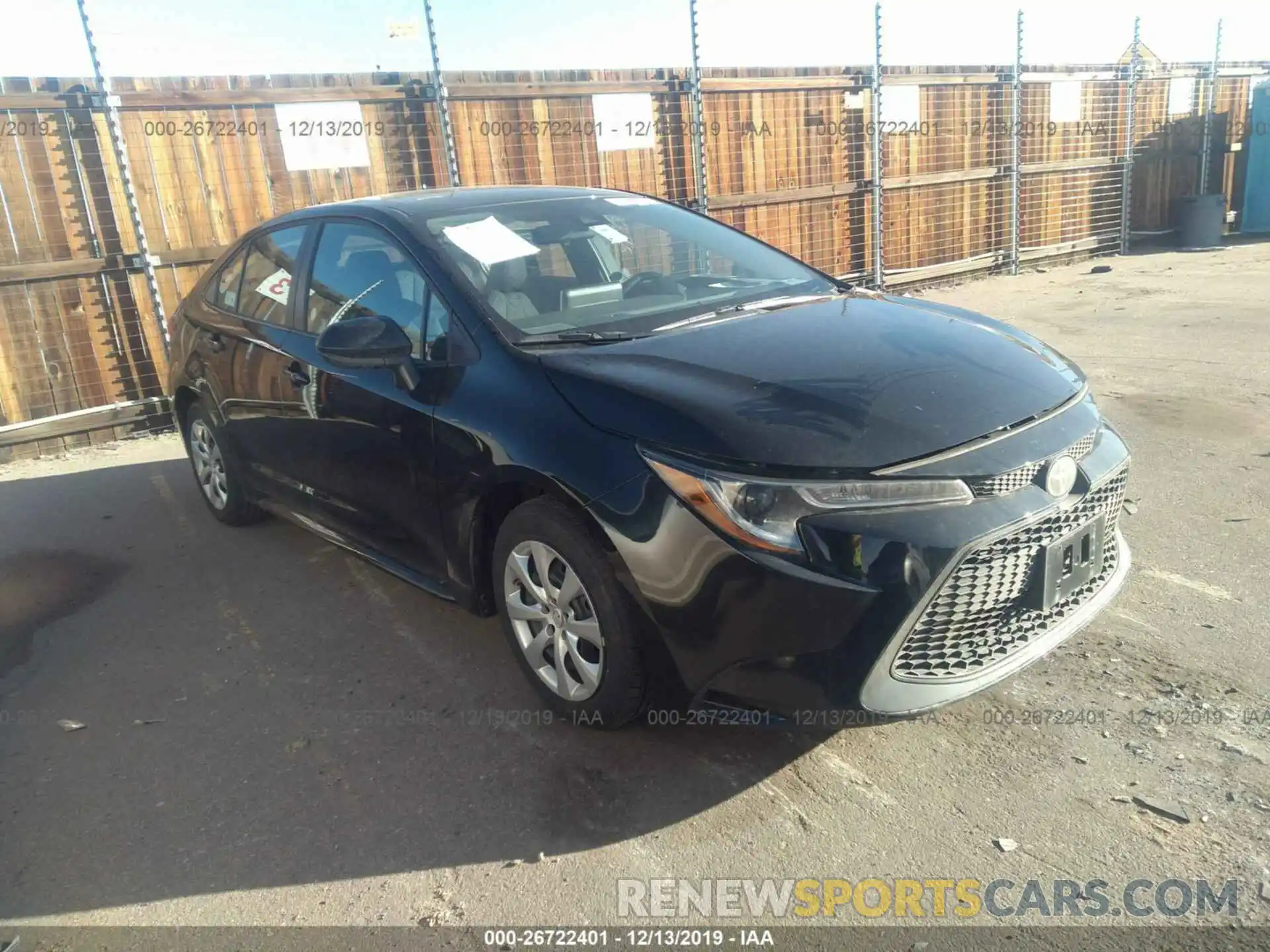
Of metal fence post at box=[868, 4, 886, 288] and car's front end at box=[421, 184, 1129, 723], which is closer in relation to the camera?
car's front end at box=[421, 184, 1129, 723]

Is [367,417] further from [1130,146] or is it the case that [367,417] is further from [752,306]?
[1130,146]

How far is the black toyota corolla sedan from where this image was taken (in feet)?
8.20

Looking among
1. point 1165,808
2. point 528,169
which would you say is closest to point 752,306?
point 1165,808

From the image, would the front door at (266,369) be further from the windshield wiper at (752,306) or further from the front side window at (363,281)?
the windshield wiper at (752,306)

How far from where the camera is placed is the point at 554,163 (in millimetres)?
9453

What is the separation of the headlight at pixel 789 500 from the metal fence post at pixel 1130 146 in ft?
47.2

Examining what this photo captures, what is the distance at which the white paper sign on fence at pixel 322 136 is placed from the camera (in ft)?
26.4

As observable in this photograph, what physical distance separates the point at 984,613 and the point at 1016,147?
40.1 feet

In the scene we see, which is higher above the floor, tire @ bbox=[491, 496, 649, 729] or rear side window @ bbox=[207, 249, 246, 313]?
rear side window @ bbox=[207, 249, 246, 313]

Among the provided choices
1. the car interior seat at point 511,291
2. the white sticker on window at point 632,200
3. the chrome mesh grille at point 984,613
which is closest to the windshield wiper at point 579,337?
the car interior seat at point 511,291

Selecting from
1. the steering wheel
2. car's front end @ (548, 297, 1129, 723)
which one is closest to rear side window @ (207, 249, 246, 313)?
the steering wheel

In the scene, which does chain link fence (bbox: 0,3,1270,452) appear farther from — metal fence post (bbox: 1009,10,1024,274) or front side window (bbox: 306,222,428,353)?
front side window (bbox: 306,222,428,353)

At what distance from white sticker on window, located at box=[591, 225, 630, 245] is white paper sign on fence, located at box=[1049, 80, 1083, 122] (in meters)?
11.8

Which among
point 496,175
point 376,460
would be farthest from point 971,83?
point 376,460
